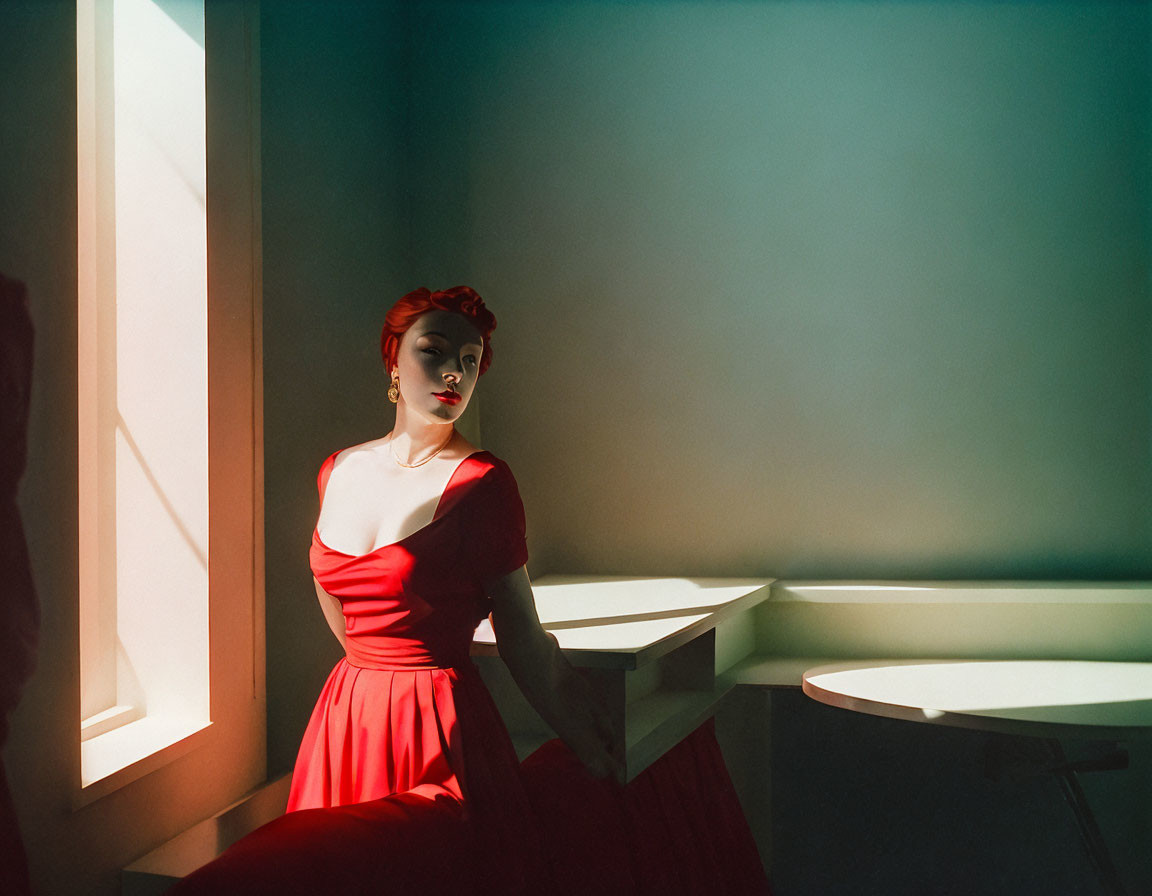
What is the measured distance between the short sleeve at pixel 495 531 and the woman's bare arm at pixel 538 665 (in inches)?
1.1

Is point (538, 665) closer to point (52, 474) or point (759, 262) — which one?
point (52, 474)

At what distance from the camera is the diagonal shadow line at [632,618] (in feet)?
7.04

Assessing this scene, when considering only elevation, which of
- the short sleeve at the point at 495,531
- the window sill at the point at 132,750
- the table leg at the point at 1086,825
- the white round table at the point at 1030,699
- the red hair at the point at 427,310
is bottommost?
the table leg at the point at 1086,825

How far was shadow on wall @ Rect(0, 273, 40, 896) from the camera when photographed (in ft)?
5.26

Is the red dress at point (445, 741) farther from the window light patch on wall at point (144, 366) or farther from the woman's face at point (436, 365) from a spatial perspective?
the window light patch on wall at point (144, 366)

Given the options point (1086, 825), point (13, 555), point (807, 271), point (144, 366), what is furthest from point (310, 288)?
point (1086, 825)

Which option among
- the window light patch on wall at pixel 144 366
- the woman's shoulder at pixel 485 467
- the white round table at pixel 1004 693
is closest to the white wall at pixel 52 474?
the window light patch on wall at pixel 144 366

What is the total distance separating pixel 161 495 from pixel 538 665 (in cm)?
99

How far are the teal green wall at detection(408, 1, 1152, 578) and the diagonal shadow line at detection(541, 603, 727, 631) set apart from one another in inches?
32.4

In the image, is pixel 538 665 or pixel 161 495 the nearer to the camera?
pixel 538 665

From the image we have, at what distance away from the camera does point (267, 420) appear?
2363mm

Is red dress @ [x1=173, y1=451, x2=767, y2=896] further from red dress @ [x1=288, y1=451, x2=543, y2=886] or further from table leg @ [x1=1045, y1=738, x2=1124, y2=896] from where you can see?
table leg @ [x1=1045, y1=738, x2=1124, y2=896]

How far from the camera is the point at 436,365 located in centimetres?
186

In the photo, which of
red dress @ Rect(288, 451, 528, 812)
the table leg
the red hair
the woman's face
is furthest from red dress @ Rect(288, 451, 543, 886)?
the table leg
